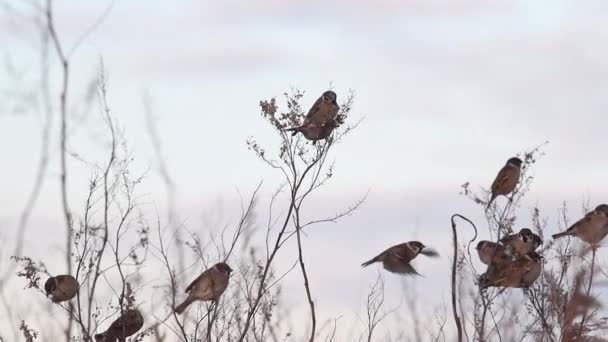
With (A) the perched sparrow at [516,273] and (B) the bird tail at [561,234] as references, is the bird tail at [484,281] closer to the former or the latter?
(A) the perched sparrow at [516,273]

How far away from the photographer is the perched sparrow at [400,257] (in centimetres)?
984

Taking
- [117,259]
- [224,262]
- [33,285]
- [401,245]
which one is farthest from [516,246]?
[33,285]

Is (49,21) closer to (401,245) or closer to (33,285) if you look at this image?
(33,285)

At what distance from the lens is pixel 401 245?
32.9 feet

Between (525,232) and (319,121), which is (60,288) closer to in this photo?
(319,121)

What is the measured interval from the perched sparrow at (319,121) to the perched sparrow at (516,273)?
2.16m

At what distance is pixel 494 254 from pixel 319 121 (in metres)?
2.40

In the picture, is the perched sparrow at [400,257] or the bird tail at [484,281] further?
the perched sparrow at [400,257]

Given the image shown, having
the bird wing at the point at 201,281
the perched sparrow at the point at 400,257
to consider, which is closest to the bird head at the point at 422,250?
the perched sparrow at the point at 400,257

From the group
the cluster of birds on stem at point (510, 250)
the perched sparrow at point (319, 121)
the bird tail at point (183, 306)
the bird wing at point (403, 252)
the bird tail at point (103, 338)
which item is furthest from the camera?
the bird tail at point (103, 338)

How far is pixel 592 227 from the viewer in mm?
10023

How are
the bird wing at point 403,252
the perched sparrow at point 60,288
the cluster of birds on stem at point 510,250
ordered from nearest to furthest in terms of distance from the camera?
the cluster of birds on stem at point 510,250 → the perched sparrow at point 60,288 → the bird wing at point 403,252

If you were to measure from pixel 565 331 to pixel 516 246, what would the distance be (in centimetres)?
80

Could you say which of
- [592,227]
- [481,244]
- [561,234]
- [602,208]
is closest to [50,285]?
[481,244]
